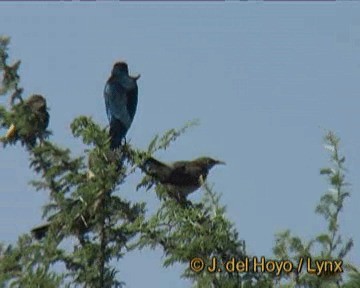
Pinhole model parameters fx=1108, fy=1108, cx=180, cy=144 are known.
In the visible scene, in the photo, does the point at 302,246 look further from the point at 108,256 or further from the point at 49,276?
the point at 49,276

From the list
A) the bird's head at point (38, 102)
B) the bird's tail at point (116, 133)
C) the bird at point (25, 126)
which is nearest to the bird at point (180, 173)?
the bird's tail at point (116, 133)

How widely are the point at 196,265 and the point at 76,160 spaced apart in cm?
80

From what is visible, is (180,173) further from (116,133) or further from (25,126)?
(25,126)

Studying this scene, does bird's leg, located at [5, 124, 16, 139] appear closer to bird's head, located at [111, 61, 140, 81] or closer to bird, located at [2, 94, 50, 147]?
bird, located at [2, 94, 50, 147]

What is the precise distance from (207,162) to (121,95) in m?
0.86

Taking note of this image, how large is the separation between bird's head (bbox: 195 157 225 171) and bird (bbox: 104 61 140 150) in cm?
66

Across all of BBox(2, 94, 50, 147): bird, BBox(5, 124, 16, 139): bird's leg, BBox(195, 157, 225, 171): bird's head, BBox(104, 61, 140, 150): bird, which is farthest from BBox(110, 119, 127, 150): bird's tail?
BBox(195, 157, 225, 171): bird's head

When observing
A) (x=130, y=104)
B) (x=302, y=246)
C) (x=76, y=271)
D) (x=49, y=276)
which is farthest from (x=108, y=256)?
(x=130, y=104)

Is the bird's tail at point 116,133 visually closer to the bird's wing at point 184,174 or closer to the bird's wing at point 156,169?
the bird's wing at point 156,169

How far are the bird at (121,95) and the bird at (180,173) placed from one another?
49 centimetres

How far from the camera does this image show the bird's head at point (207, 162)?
849cm

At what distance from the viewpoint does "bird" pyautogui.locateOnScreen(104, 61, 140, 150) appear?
7.89m

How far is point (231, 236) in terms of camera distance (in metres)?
5.23

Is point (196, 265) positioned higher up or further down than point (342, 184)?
further down
